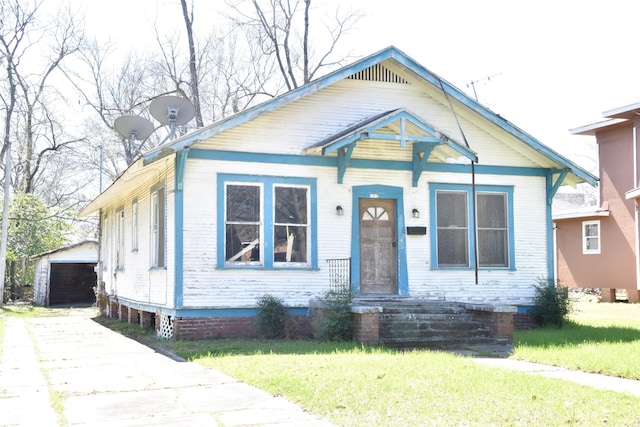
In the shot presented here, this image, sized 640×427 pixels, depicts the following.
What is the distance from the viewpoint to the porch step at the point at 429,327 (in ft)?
41.3

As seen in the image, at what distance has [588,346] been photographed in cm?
1143

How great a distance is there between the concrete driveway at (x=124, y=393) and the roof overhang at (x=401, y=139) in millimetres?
5034

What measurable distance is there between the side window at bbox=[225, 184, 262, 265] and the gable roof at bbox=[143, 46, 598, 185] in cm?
133

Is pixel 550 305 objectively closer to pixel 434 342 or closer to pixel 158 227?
pixel 434 342

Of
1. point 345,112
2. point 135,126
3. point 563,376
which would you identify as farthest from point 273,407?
point 135,126

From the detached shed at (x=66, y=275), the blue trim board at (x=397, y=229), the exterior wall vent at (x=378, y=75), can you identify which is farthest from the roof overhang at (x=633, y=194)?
the detached shed at (x=66, y=275)

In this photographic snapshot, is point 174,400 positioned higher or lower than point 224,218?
lower

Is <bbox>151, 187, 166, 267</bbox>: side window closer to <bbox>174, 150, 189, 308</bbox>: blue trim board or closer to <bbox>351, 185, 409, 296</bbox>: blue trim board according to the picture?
<bbox>174, 150, 189, 308</bbox>: blue trim board

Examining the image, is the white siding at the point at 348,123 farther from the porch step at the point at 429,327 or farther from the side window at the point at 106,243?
the side window at the point at 106,243

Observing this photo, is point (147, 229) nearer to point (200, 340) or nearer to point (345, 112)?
point (200, 340)

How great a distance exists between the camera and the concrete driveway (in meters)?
6.69

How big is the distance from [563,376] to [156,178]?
9.51 m

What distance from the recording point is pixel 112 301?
21312 millimetres

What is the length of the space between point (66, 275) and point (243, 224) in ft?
65.6
